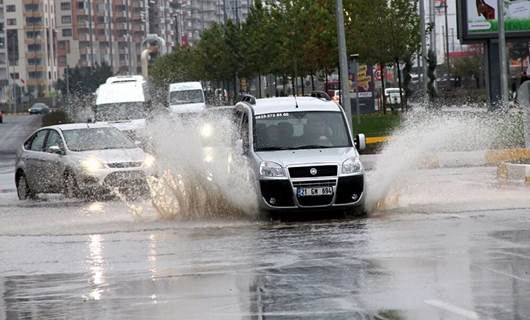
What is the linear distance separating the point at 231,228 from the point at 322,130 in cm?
264

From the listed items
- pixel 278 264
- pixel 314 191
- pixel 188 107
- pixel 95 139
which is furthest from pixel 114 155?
pixel 188 107

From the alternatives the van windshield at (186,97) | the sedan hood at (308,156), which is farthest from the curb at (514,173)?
the van windshield at (186,97)

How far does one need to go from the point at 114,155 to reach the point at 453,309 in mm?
17042

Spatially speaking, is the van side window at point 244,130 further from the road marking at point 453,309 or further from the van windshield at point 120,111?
the van windshield at point 120,111

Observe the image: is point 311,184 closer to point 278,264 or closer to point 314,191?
point 314,191

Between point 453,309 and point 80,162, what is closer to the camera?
point 453,309

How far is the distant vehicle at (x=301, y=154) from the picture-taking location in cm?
1975

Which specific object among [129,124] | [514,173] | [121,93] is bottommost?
[514,173]

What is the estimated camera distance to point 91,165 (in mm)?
26766

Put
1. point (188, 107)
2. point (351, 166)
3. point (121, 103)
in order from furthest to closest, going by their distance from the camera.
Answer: point (188, 107), point (121, 103), point (351, 166)

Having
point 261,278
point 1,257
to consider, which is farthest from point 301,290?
point 1,257

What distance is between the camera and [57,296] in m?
12.6

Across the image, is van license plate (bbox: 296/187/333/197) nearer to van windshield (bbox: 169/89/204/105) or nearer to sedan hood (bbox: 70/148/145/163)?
sedan hood (bbox: 70/148/145/163)

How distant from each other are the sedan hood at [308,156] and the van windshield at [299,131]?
272 millimetres
